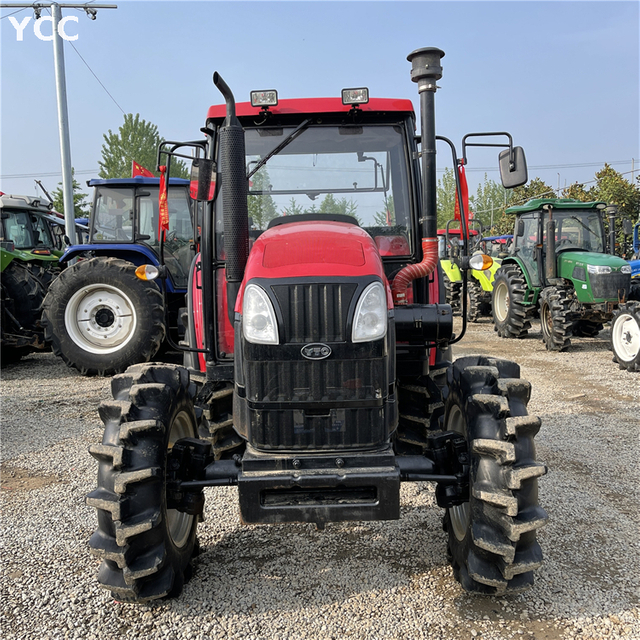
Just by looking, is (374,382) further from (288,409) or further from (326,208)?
(326,208)

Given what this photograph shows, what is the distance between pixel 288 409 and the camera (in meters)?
2.44

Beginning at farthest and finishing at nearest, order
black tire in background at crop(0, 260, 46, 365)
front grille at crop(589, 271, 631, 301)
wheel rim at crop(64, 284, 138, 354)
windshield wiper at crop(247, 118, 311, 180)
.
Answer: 1. front grille at crop(589, 271, 631, 301)
2. black tire in background at crop(0, 260, 46, 365)
3. wheel rim at crop(64, 284, 138, 354)
4. windshield wiper at crop(247, 118, 311, 180)

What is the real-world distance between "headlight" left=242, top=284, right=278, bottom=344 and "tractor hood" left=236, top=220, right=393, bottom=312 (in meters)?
0.09

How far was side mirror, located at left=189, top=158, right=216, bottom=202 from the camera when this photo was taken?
9.43ft

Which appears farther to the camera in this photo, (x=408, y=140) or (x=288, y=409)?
(x=408, y=140)

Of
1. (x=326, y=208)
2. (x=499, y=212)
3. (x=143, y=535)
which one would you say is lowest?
(x=143, y=535)

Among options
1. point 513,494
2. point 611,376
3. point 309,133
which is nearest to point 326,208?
point 309,133

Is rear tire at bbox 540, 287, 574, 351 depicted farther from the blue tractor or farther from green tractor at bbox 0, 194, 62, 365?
green tractor at bbox 0, 194, 62, 365

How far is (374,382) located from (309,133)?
5.46 feet

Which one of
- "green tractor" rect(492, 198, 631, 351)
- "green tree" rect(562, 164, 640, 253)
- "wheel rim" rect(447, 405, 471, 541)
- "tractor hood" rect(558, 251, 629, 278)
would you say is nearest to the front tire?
"wheel rim" rect(447, 405, 471, 541)

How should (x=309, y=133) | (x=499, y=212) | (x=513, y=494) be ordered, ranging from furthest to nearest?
(x=499, y=212)
(x=309, y=133)
(x=513, y=494)

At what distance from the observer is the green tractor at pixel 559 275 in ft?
29.8

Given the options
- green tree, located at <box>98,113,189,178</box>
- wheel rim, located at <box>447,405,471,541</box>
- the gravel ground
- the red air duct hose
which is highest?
green tree, located at <box>98,113,189,178</box>

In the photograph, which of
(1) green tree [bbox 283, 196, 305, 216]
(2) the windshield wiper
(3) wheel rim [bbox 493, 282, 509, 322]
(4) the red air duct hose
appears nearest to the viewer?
(4) the red air duct hose
